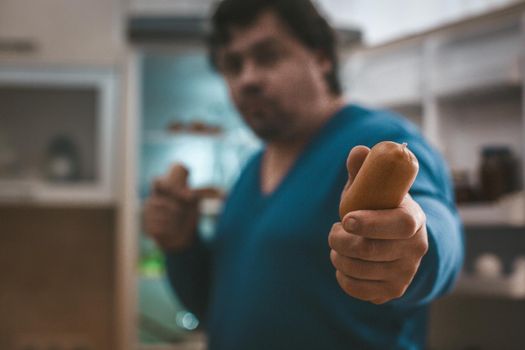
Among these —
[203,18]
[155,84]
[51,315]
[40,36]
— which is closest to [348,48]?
[203,18]

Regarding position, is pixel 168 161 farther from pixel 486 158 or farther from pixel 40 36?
pixel 486 158

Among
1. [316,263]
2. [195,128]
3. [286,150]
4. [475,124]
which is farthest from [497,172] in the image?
[195,128]

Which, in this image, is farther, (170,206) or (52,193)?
(52,193)

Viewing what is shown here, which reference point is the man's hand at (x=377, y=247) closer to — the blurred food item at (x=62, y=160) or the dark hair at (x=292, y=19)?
the dark hair at (x=292, y=19)

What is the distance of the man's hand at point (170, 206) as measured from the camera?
1.00 metres

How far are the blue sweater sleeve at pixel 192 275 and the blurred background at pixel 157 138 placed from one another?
569 millimetres

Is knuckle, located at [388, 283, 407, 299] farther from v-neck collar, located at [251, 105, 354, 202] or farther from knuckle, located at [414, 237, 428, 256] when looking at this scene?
v-neck collar, located at [251, 105, 354, 202]

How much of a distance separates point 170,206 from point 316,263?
0.35 meters

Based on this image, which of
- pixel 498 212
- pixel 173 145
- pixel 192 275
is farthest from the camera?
pixel 173 145

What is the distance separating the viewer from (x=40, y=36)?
1.95 m

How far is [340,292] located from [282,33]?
39 cm

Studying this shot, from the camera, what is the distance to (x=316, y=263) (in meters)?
0.73

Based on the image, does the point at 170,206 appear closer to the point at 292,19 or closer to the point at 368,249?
the point at 292,19

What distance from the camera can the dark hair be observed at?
0.90 meters
